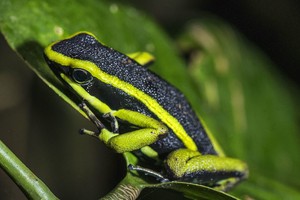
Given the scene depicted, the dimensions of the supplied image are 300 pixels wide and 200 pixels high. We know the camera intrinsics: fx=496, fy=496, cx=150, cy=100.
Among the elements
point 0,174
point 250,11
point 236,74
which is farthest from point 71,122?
point 250,11

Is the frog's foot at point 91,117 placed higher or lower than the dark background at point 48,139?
higher

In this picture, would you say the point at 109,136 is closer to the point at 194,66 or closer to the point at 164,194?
the point at 164,194

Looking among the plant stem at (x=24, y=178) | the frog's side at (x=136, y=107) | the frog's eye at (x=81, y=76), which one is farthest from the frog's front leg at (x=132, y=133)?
the plant stem at (x=24, y=178)

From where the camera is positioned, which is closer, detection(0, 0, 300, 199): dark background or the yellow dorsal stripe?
the yellow dorsal stripe

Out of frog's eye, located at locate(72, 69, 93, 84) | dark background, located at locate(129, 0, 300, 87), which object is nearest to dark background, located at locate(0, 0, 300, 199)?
dark background, located at locate(129, 0, 300, 87)

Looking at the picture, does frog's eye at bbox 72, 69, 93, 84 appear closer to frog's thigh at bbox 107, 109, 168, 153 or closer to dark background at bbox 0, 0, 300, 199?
frog's thigh at bbox 107, 109, 168, 153

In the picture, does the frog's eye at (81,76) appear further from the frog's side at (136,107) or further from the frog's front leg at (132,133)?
the frog's front leg at (132,133)

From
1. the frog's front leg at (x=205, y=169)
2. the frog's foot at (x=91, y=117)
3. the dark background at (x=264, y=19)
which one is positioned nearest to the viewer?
the frog's foot at (x=91, y=117)

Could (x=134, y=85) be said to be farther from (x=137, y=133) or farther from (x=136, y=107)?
(x=137, y=133)
